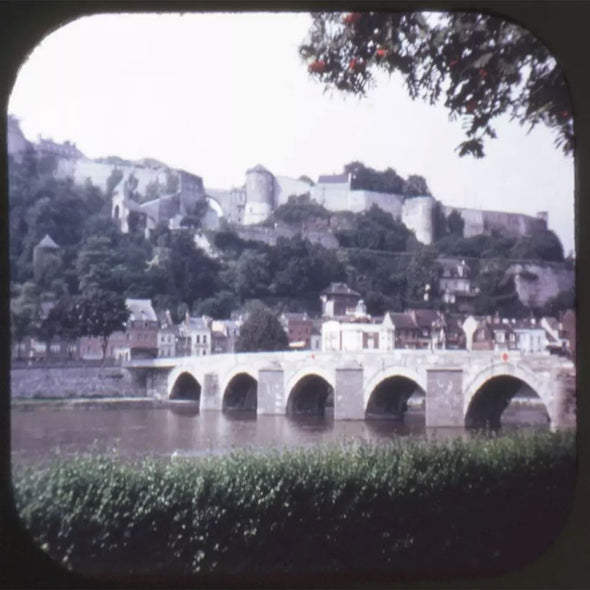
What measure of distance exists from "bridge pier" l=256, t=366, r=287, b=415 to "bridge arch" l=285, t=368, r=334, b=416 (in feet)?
0.12

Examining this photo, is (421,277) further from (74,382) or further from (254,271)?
(74,382)

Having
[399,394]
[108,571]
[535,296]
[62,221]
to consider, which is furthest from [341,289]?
[108,571]

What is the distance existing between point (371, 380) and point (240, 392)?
461 mm

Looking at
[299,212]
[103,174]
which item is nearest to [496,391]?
[299,212]

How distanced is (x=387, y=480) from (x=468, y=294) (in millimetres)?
695

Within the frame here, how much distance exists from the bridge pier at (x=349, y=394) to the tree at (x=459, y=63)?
867mm

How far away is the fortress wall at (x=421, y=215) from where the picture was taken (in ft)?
10.1

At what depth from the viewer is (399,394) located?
10.2 ft

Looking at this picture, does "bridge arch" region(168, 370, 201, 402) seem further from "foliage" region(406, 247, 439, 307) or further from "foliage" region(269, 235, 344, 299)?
"foliage" region(406, 247, 439, 307)

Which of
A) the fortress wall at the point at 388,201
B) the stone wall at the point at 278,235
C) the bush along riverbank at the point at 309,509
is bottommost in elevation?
the bush along riverbank at the point at 309,509

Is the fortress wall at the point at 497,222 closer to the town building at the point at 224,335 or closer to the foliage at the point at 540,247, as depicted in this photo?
the foliage at the point at 540,247

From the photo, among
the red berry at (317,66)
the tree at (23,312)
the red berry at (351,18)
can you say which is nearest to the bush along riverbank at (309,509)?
the tree at (23,312)

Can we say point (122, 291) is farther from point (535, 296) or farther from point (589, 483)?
point (589, 483)

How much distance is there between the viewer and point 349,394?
3209 mm
